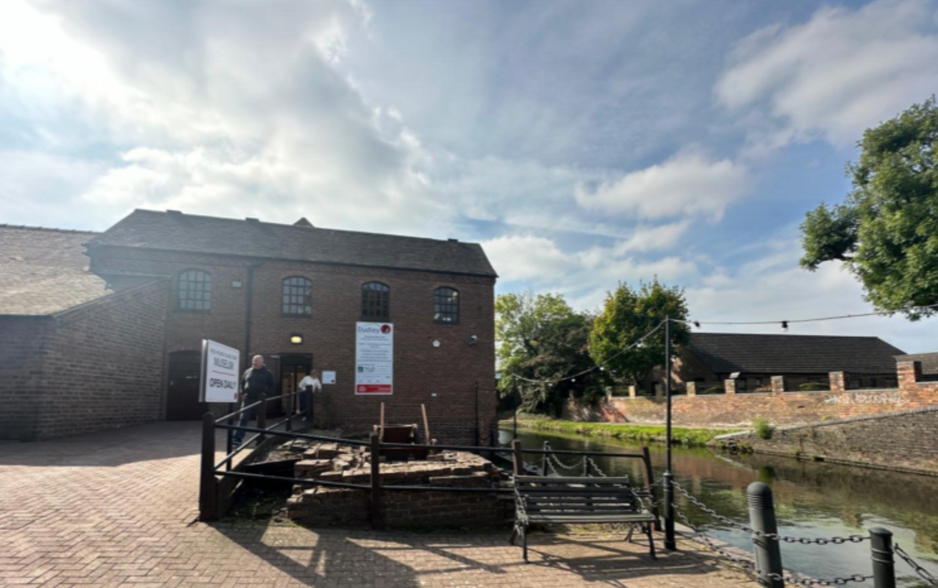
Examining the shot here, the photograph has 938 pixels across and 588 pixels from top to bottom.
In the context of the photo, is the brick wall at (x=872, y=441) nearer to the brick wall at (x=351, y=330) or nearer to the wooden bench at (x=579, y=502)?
the brick wall at (x=351, y=330)

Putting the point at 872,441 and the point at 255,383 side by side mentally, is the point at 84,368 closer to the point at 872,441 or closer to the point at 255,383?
the point at 255,383

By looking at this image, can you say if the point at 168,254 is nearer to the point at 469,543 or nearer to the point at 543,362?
the point at 469,543

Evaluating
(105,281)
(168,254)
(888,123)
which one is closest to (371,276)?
(168,254)

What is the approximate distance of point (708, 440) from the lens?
22484mm

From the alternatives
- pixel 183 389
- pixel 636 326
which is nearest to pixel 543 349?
pixel 636 326

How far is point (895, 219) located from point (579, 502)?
18.0 m

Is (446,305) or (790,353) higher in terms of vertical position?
(446,305)

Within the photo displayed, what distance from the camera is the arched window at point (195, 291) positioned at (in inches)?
643

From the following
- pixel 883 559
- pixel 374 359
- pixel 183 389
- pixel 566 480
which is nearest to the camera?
pixel 883 559

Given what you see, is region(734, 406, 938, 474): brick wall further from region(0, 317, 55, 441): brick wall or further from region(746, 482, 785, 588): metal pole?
region(0, 317, 55, 441): brick wall

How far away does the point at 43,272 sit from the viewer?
13.7m

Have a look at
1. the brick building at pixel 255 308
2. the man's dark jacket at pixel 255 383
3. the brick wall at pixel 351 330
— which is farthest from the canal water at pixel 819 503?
the man's dark jacket at pixel 255 383

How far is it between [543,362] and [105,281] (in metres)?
29.0

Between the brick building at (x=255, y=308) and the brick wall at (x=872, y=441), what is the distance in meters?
Answer: 12.0
